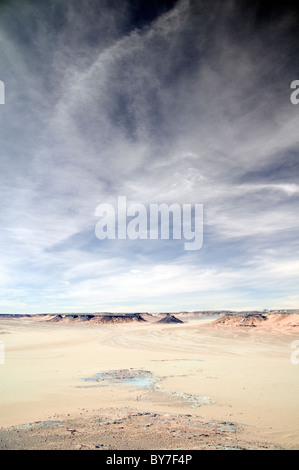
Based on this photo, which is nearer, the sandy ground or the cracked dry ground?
the cracked dry ground

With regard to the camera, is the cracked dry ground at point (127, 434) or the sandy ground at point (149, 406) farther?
the sandy ground at point (149, 406)

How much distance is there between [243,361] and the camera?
56.5ft

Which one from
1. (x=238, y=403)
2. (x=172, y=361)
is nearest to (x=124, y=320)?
(x=172, y=361)

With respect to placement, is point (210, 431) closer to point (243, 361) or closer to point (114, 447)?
point (114, 447)

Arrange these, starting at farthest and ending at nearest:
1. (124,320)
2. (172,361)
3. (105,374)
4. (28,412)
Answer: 1. (124,320)
2. (172,361)
3. (105,374)
4. (28,412)

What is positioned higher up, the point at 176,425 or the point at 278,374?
the point at 176,425

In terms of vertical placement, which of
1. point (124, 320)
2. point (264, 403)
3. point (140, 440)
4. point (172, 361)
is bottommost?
point (124, 320)

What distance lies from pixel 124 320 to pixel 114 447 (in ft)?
296

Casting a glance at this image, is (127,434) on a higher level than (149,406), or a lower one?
higher

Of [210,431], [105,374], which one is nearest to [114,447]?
[210,431]

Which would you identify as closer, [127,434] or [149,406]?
[127,434]
